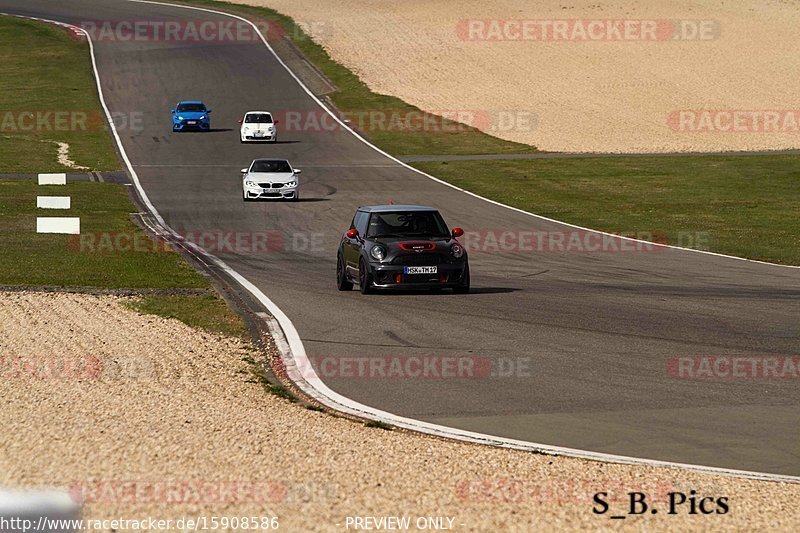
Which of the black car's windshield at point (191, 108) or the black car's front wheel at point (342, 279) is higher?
the black car's windshield at point (191, 108)

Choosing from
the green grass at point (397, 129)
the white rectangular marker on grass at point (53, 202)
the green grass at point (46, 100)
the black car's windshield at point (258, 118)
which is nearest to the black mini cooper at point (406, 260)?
the white rectangular marker on grass at point (53, 202)

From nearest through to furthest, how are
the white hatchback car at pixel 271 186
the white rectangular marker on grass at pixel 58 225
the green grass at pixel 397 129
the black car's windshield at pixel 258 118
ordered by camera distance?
the white rectangular marker on grass at pixel 58 225, the white hatchback car at pixel 271 186, the green grass at pixel 397 129, the black car's windshield at pixel 258 118

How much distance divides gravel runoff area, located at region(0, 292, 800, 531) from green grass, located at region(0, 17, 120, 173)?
36.1m

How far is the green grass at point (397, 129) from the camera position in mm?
54812

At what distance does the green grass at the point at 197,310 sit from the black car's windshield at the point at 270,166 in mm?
20409

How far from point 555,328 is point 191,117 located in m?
44.6

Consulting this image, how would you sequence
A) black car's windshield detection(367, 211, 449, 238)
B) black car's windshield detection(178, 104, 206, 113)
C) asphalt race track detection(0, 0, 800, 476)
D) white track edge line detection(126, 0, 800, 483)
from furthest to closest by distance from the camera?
black car's windshield detection(178, 104, 206, 113) → black car's windshield detection(367, 211, 449, 238) → asphalt race track detection(0, 0, 800, 476) → white track edge line detection(126, 0, 800, 483)

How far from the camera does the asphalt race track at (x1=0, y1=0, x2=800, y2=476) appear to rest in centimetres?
1148

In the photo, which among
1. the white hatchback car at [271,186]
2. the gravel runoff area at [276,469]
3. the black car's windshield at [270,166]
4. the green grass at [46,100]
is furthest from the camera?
the green grass at [46,100]

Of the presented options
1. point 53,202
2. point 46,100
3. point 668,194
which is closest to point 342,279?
point 53,202

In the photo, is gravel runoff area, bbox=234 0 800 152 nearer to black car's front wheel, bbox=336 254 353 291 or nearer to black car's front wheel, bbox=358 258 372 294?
black car's front wheel, bbox=336 254 353 291

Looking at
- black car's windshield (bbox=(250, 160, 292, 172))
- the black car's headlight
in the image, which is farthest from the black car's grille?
black car's windshield (bbox=(250, 160, 292, 172))

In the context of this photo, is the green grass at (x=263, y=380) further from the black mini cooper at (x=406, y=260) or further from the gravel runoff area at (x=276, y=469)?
the black mini cooper at (x=406, y=260)

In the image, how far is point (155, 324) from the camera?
56.3ft
